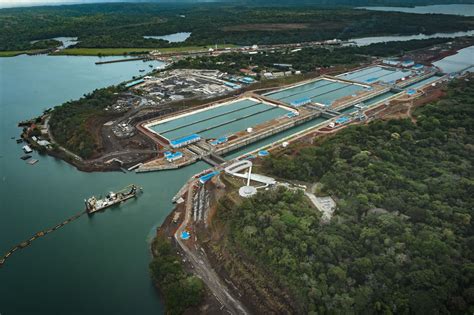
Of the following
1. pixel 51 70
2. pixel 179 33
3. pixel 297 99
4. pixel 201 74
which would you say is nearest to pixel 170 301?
pixel 297 99

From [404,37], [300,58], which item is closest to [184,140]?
[300,58]

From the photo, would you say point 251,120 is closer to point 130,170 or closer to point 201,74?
point 130,170

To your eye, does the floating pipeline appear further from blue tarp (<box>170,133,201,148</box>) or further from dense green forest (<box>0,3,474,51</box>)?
dense green forest (<box>0,3,474,51</box>)

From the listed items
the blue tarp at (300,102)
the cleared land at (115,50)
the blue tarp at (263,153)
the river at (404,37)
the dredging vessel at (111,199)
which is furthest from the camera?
the river at (404,37)

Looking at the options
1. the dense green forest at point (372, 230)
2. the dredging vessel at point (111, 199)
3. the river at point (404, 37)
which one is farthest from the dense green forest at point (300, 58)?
the dredging vessel at point (111, 199)

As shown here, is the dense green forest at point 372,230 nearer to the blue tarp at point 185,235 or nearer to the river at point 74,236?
the blue tarp at point 185,235

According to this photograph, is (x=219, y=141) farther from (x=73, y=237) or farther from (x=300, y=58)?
(x=300, y=58)
